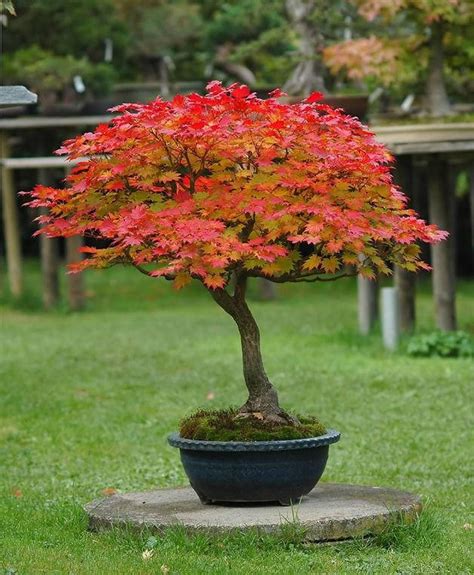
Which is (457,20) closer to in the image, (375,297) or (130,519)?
(375,297)

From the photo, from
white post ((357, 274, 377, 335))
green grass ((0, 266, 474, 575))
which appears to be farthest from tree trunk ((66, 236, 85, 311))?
white post ((357, 274, 377, 335))

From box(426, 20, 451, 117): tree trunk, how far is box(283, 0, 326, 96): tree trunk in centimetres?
493

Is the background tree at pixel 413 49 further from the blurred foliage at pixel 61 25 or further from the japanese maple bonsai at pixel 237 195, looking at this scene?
the japanese maple bonsai at pixel 237 195

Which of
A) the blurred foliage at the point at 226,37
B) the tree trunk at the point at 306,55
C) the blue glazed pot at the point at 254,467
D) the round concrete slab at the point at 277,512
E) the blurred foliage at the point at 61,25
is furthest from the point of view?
the blurred foliage at the point at 61,25

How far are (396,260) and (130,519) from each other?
76.8 inches

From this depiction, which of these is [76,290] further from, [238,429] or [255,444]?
[255,444]

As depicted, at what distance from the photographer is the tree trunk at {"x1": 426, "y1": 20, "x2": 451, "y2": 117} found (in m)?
16.0

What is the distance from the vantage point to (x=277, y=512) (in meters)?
6.61

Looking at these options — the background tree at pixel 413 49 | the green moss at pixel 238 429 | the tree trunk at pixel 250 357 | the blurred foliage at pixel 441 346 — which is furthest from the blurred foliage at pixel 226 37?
the green moss at pixel 238 429

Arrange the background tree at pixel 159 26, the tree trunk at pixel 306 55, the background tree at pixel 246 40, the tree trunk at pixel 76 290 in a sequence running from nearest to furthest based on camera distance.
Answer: the tree trunk at pixel 306 55
the tree trunk at pixel 76 290
the background tree at pixel 246 40
the background tree at pixel 159 26

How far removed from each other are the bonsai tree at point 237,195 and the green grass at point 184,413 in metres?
1.13

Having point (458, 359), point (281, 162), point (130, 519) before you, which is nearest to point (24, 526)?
point (130, 519)

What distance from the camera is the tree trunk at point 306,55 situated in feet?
69.9

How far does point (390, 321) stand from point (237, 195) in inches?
344
